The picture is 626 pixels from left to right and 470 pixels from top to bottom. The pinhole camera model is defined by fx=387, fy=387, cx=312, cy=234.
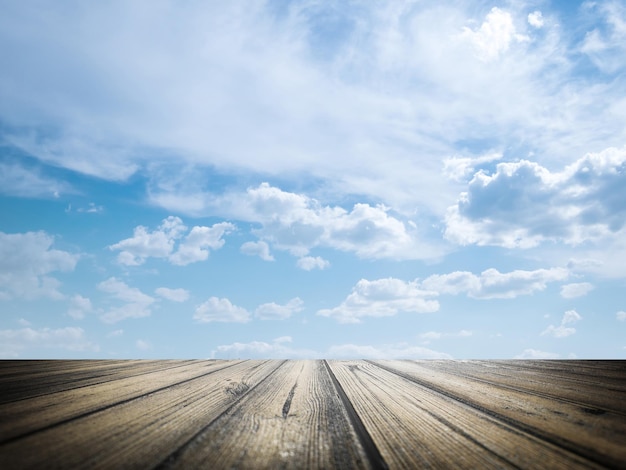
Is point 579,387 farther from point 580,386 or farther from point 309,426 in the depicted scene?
point 309,426

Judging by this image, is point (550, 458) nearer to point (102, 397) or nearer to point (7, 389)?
point (102, 397)

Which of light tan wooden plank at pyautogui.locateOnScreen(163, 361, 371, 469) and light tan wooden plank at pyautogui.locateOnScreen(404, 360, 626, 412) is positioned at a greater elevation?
light tan wooden plank at pyautogui.locateOnScreen(163, 361, 371, 469)

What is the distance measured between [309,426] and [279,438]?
4.1 inches

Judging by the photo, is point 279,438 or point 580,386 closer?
point 279,438

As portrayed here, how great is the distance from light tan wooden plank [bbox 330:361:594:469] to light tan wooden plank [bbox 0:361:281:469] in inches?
14.1

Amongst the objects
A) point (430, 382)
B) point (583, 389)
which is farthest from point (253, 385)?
point (583, 389)

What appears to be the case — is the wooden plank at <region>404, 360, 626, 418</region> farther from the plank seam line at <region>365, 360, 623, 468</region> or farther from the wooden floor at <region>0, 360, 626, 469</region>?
the plank seam line at <region>365, 360, 623, 468</region>

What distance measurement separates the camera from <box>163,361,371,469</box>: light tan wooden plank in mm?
579

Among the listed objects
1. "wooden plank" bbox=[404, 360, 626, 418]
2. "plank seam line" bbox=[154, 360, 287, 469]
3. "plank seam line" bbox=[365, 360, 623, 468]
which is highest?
"plank seam line" bbox=[154, 360, 287, 469]

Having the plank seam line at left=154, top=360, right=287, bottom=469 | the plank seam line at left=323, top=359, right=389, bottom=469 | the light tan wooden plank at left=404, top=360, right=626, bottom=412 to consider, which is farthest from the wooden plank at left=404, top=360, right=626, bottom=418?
the plank seam line at left=154, top=360, right=287, bottom=469

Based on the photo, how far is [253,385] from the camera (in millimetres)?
1369

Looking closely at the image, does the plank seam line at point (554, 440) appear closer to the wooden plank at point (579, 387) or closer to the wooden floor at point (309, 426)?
the wooden floor at point (309, 426)

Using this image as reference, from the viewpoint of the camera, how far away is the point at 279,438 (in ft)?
2.31

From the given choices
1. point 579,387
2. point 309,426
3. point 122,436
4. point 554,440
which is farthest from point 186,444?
point 579,387
